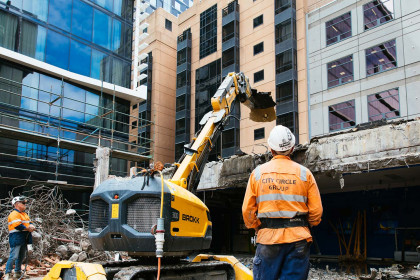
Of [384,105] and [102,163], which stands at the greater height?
[384,105]

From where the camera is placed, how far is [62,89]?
2045 cm

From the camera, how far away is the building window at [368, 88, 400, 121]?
25406mm

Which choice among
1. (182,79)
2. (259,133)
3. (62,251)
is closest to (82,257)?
(62,251)

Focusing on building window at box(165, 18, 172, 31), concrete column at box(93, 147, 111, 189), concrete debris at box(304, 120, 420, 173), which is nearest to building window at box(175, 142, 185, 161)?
building window at box(165, 18, 172, 31)

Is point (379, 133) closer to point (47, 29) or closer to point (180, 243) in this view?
point (180, 243)

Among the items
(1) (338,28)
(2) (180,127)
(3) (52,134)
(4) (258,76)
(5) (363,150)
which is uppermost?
(1) (338,28)

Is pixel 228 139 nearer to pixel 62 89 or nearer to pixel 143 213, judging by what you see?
pixel 62 89

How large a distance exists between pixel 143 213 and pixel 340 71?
2581 cm

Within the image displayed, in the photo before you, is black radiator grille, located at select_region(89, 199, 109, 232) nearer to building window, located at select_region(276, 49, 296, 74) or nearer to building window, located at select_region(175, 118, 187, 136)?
building window, located at select_region(276, 49, 296, 74)

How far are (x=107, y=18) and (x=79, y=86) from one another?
5.22 metres

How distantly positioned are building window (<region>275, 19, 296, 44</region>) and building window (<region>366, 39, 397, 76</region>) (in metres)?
7.44

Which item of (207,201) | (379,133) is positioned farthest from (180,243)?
(207,201)

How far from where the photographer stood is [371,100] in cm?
2666

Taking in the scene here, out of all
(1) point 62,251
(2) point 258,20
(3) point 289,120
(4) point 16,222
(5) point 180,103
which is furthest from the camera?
(5) point 180,103
